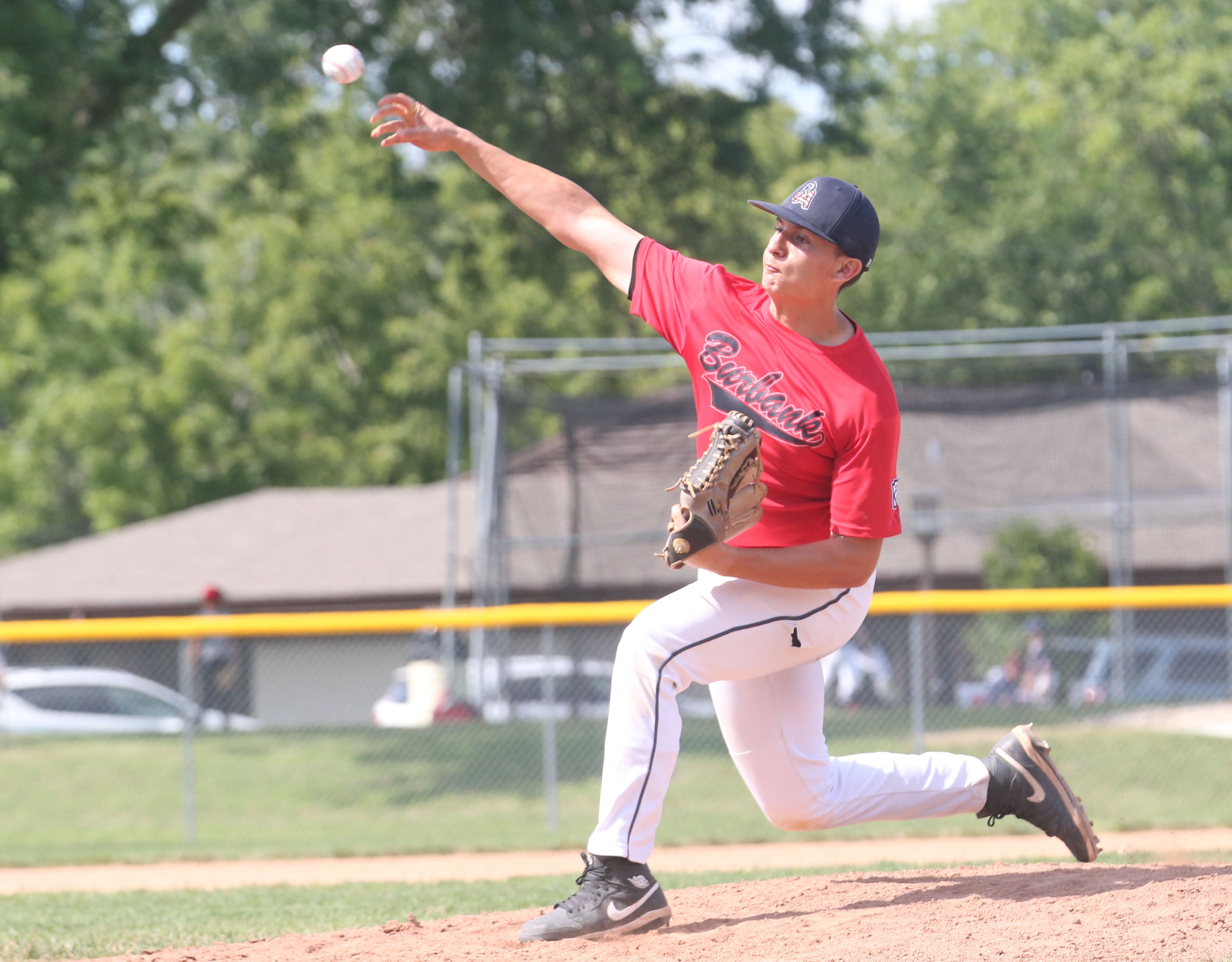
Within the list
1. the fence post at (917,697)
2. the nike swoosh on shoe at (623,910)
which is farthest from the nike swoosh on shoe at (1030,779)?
the fence post at (917,697)

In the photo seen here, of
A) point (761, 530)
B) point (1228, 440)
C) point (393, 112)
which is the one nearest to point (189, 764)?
point (393, 112)

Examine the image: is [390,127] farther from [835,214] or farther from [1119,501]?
[1119,501]

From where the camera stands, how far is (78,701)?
49.6 feet

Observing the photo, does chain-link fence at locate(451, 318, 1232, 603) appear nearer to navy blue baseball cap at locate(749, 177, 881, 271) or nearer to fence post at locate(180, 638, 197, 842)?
fence post at locate(180, 638, 197, 842)

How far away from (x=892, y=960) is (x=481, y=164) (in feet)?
8.40

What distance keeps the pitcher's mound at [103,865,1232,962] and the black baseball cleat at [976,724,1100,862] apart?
0.13 meters

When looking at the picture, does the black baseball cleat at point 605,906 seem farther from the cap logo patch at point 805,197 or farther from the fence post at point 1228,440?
the fence post at point 1228,440

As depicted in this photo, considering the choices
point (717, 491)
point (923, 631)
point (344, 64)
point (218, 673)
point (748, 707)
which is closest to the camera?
point (717, 491)

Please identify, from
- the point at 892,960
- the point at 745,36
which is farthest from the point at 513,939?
the point at 745,36

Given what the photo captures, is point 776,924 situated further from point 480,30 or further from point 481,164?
point 480,30

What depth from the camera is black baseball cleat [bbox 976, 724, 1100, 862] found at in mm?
4395

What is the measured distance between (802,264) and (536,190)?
2.87 feet

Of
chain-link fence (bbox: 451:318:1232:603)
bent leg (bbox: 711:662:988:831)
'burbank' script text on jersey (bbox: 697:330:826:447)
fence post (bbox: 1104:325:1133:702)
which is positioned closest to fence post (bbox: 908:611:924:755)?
fence post (bbox: 1104:325:1133:702)

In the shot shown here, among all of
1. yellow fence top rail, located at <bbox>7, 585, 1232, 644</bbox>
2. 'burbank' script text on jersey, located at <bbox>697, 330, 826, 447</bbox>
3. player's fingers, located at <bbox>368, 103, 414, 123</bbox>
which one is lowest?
yellow fence top rail, located at <bbox>7, 585, 1232, 644</bbox>
